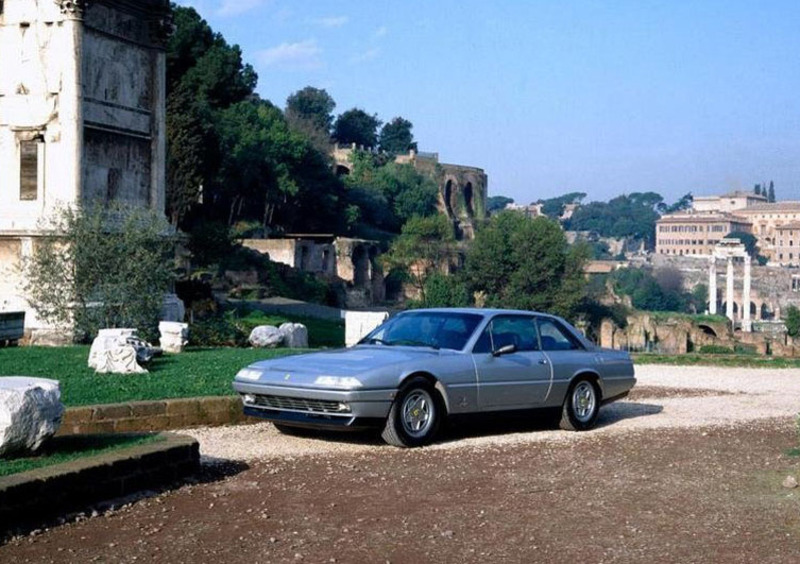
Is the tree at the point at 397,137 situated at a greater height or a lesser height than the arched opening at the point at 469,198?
greater

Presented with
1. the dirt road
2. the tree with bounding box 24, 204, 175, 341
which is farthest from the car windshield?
the tree with bounding box 24, 204, 175, 341

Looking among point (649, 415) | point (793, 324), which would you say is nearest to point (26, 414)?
point (649, 415)

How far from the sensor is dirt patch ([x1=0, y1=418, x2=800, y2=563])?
23.0ft

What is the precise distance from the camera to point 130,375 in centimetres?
1380

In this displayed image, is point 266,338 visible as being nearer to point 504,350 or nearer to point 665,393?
point 665,393

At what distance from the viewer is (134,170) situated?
2250cm

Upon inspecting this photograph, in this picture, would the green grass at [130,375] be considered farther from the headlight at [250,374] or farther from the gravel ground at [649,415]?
the headlight at [250,374]

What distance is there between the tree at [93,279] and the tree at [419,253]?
61811mm

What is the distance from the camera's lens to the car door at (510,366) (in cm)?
1164

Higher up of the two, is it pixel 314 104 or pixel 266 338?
pixel 314 104

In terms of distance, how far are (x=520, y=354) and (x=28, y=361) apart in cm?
667

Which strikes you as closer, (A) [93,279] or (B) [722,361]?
(A) [93,279]

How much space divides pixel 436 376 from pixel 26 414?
4190 mm

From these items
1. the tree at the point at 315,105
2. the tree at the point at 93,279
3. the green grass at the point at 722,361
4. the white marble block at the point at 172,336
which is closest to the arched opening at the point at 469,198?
the tree at the point at 315,105
